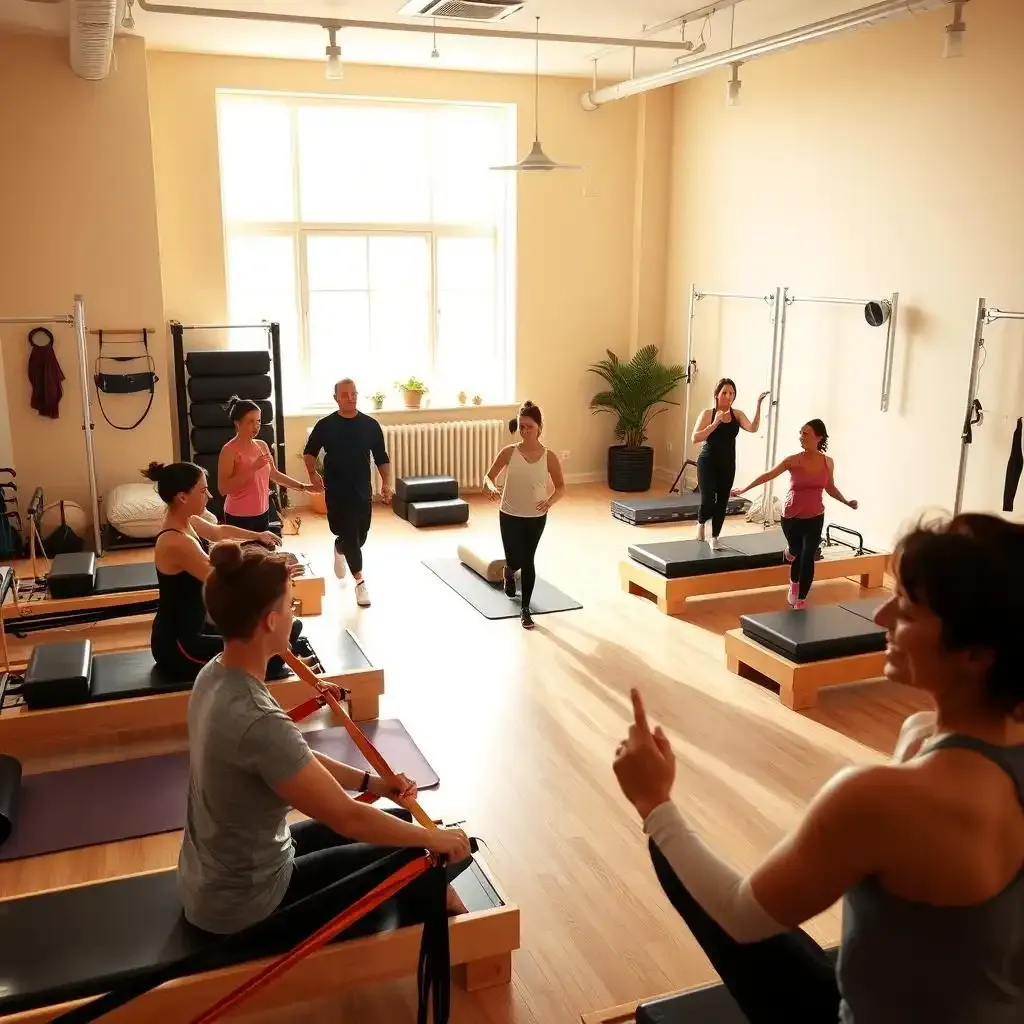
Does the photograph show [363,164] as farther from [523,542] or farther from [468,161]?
[523,542]

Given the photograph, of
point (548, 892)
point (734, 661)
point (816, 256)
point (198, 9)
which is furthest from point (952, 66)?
point (548, 892)

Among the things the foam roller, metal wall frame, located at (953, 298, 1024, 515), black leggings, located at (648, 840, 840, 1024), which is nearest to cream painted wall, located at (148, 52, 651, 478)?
the foam roller

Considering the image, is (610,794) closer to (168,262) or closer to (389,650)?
(389,650)

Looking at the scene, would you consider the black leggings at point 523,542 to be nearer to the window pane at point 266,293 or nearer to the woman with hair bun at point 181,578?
the woman with hair bun at point 181,578

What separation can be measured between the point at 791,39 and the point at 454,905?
5484 mm

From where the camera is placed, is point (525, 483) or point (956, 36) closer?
point (956, 36)

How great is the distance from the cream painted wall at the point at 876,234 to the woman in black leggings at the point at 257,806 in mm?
4221

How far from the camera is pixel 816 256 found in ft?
25.2

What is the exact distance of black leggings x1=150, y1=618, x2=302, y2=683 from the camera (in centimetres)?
429

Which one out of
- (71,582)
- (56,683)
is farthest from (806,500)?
(71,582)

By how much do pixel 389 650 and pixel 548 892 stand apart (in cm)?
237

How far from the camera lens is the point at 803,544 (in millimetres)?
5770

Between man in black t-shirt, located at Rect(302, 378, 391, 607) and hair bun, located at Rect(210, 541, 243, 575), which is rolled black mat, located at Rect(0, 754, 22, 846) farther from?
man in black t-shirt, located at Rect(302, 378, 391, 607)

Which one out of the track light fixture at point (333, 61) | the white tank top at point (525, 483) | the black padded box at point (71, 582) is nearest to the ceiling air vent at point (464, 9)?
the track light fixture at point (333, 61)
